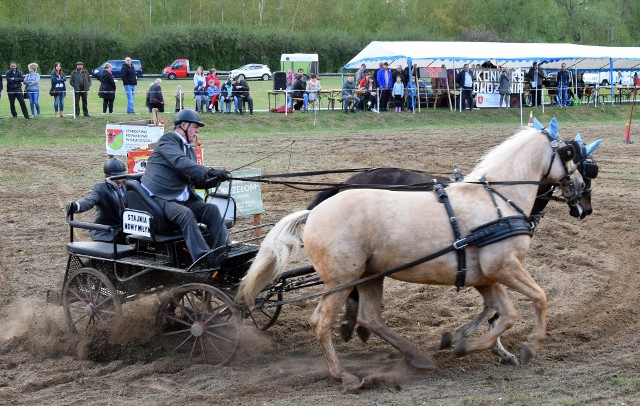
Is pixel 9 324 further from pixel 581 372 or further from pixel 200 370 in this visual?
pixel 581 372

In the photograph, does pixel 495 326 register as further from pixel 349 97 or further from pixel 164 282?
pixel 349 97

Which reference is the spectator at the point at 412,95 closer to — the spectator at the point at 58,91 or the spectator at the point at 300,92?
the spectator at the point at 300,92

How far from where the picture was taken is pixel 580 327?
7.99 m

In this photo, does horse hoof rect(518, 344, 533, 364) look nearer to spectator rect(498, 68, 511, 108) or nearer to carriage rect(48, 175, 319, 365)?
carriage rect(48, 175, 319, 365)

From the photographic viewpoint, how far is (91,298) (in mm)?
7805

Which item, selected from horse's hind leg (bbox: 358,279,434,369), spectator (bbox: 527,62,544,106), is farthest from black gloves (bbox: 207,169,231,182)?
spectator (bbox: 527,62,544,106)

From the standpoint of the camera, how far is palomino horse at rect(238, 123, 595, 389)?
6.67 metres

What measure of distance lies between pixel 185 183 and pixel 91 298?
4.62 feet

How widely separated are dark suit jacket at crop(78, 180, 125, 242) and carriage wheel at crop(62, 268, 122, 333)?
464mm

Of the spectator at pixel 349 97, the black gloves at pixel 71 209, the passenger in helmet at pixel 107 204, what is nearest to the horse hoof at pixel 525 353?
the passenger in helmet at pixel 107 204

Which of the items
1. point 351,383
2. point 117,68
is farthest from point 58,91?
point 117,68

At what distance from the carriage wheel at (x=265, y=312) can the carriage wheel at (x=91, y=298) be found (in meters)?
1.30

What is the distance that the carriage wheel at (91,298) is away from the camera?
7.63 m

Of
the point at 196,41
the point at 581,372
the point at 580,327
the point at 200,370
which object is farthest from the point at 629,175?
the point at 196,41
